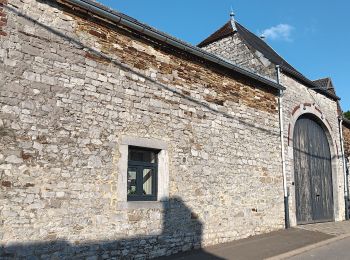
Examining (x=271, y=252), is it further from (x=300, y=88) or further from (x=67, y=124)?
(x=300, y=88)

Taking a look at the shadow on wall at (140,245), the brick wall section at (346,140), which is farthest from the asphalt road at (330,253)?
the brick wall section at (346,140)

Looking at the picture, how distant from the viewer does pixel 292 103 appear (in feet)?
39.2

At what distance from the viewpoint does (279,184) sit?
10.6 meters

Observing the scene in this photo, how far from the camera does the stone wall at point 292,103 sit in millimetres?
11448

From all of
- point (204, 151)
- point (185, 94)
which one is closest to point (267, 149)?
point (204, 151)

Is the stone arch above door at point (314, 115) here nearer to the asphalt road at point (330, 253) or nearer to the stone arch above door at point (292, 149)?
the stone arch above door at point (292, 149)

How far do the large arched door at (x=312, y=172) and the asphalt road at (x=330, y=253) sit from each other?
291 cm

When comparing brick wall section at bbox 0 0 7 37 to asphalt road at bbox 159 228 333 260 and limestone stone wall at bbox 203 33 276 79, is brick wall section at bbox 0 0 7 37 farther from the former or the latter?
limestone stone wall at bbox 203 33 276 79

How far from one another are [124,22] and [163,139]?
2460 mm

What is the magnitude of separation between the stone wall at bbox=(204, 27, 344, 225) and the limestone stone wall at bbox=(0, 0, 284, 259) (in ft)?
8.24

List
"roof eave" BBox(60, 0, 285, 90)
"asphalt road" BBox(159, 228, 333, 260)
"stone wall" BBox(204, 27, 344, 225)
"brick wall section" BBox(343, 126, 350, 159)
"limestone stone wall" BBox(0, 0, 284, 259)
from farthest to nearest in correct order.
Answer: "brick wall section" BBox(343, 126, 350, 159)
"stone wall" BBox(204, 27, 344, 225)
"asphalt road" BBox(159, 228, 333, 260)
"roof eave" BBox(60, 0, 285, 90)
"limestone stone wall" BBox(0, 0, 284, 259)

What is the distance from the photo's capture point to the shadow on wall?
220 inches

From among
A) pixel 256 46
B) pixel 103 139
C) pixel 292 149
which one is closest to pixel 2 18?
pixel 103 139

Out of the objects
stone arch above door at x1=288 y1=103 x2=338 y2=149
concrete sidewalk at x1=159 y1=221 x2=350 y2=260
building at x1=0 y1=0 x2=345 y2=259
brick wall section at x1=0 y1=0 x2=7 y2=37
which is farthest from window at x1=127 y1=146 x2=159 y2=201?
A: stone arch above door at x1=288 y1=103 x2=338 y2=149
